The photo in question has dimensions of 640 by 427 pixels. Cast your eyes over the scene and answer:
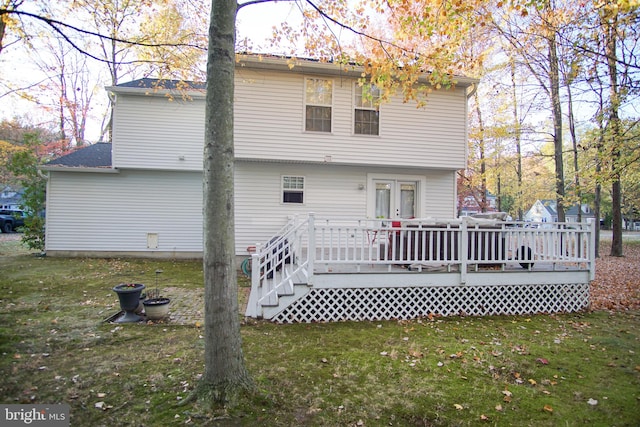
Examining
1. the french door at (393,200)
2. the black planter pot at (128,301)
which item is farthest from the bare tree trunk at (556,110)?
the black planter pot at (128,301)

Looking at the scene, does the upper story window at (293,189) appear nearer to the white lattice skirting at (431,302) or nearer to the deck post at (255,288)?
the white lattice skirting at (431,302)

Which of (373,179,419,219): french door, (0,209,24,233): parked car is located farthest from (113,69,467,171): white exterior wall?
(0,209,24,233): parked car

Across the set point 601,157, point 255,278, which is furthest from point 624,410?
point 601,157

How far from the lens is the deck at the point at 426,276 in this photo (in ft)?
19.5

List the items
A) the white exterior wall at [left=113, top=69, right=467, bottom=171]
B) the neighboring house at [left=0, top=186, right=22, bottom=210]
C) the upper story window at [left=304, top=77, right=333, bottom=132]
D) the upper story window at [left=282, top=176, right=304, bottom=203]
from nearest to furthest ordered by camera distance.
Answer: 1. the white exterior wall at [left=113, top=69, right=467, bottom=171]
2. the upper story window at [left=304, top=77, right=333, bottom=132]
3. the upper story window at [left=282, top=176, right=304, bottom=203]
4. the neighboring house at [left=0, top=186, right=22, bottom=210]

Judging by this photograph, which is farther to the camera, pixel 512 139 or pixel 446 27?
pixel 512 139

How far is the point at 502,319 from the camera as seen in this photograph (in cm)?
639

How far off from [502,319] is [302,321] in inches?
147

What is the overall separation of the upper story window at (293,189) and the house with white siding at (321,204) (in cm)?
4

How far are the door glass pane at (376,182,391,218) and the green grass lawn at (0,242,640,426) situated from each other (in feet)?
15.9

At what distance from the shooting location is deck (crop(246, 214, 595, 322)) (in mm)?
5953

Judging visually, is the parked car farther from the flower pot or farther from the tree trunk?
the tree trunk

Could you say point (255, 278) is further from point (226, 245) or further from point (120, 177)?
point (120, 177)

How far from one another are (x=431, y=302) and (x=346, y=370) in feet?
10.2
